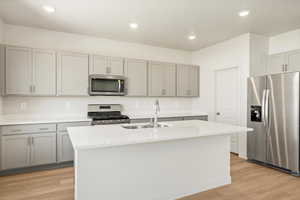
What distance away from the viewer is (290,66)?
3.54 metres

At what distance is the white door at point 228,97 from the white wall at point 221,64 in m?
0.12

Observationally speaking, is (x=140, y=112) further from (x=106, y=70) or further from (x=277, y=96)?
(x=277, y=96)

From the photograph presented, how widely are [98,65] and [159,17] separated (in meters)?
1.61

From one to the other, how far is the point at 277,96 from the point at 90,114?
12.0 ft

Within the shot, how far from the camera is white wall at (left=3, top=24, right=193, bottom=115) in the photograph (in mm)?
3482

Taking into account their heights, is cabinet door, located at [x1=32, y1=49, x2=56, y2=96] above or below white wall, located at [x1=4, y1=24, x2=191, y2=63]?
below

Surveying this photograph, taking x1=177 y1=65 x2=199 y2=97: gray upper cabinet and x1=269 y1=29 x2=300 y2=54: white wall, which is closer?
x1=269 y1=29 x2=300 y2=54: white wall

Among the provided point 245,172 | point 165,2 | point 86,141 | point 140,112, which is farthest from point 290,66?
point 86,141

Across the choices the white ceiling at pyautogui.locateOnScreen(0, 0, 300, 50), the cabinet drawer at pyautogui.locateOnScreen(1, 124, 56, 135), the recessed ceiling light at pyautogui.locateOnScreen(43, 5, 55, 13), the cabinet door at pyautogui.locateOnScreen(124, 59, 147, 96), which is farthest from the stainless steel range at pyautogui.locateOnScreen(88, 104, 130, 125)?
the recessed ceiling light at pyautogui.locateOnScreen(43, 5, 55, 13)

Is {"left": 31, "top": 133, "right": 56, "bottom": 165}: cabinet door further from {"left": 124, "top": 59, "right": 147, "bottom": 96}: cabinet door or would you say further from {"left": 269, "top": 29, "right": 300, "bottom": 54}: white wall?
{"left": 269, "top": 29, "right": 300, "bottom": 54}: white wall

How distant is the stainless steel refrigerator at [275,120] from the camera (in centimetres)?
302

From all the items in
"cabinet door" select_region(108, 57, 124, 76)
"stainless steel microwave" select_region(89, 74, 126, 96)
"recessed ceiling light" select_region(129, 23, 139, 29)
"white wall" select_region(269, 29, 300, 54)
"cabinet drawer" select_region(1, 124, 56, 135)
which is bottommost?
"cabinet drawer" select_region(1, 124, 56, 135)

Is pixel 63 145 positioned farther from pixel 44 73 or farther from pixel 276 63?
pixel 276 63

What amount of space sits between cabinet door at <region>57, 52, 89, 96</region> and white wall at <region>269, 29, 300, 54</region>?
13.3ft
